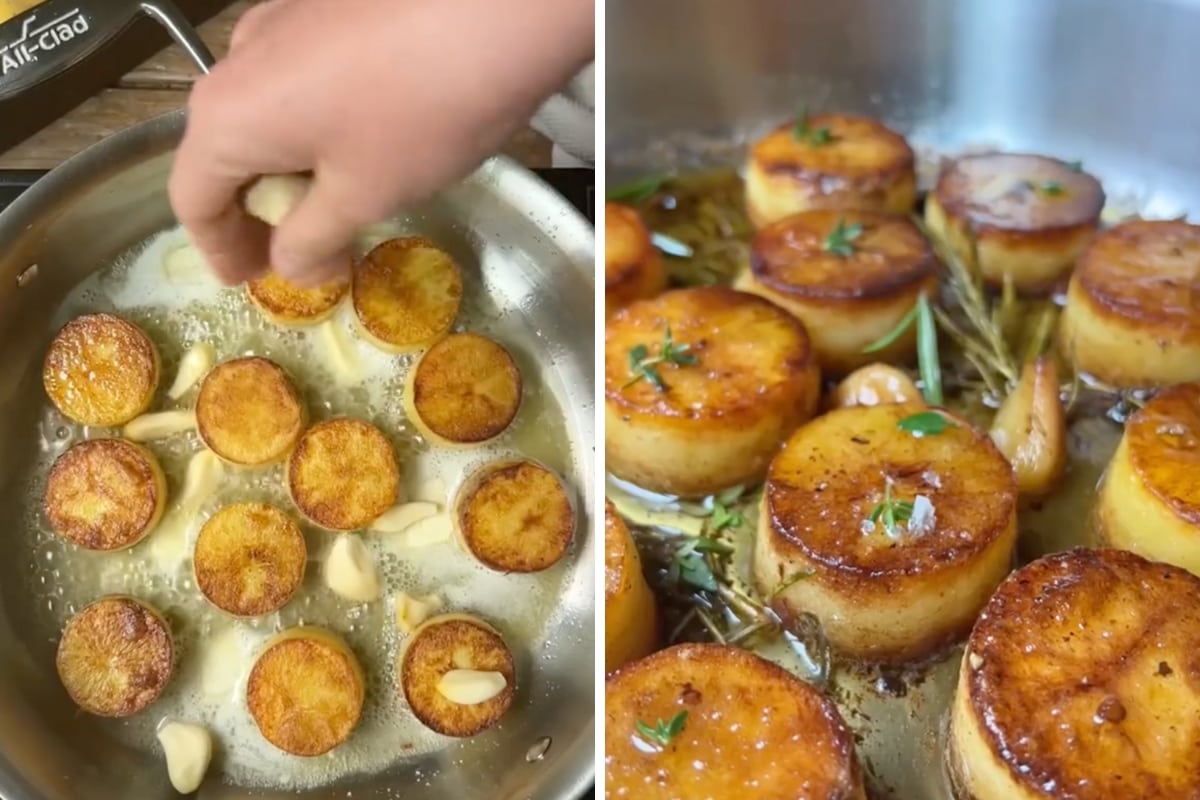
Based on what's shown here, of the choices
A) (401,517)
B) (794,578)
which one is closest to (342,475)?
(401,517)

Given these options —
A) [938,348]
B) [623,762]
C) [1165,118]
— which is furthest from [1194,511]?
[1165,118]

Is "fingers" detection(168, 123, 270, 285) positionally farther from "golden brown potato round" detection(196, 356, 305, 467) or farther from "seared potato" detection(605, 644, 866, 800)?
"seared potato" detection(605, 644, 866, 800)

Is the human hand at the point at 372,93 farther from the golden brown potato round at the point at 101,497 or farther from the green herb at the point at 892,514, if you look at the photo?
the golden brown potato round at the point at 101,497

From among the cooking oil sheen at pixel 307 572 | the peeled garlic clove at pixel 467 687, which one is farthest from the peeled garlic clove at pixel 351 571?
the peeled garlic clove at pixel 467 687

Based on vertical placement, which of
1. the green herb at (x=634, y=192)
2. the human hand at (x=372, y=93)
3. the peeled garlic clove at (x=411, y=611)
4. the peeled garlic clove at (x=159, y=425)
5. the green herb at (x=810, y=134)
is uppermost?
the human hand at (x=372, y=93)

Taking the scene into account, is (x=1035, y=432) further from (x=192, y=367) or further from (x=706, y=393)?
(x=192, y=367)

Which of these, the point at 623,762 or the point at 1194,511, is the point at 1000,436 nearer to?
the point at 1194,511
